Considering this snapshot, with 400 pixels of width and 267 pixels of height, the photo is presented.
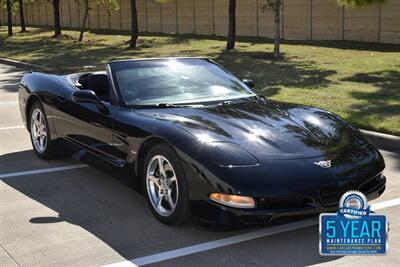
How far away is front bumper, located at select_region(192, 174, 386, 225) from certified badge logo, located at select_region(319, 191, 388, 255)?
0.79 feet

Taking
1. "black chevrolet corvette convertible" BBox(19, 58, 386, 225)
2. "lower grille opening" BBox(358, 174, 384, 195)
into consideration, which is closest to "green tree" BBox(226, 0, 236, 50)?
"black chevrolet corvette convertible" BBox(19, 58, 386, 225)

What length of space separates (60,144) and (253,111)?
95.0 inches

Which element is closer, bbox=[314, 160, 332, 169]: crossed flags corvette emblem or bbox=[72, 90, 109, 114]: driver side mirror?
bbox=[314, 160, 332, 169]: crossed flags corvette emblem

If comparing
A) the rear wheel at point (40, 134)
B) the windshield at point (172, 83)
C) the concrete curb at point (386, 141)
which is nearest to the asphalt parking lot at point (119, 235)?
the rear wheel at point (40, 134)

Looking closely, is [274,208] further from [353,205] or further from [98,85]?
[98,85]

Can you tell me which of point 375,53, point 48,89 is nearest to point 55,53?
point 375,53

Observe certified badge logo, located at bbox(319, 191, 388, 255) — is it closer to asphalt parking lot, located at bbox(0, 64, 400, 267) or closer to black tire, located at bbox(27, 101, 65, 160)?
asphalt parking lot, located at bbox(0, 64, 400, 267)

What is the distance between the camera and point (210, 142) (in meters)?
4.21

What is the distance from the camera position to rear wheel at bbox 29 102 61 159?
21.3 feet

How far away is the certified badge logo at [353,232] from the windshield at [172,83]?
207 centimetres

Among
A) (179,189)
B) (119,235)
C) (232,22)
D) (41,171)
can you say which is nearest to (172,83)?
(179,189)

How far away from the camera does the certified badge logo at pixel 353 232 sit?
11.5 feet

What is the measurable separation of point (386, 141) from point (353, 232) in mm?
4030

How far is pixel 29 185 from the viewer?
573cm
